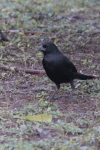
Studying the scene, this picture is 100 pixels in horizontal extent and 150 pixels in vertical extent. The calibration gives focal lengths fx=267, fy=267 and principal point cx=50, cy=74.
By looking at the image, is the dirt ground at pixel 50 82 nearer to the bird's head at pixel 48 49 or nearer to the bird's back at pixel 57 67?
the bird's back at pixel 57 67

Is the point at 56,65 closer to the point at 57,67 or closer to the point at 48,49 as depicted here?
the point at 57,67

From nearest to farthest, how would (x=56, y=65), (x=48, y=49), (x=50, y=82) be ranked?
(x=56, y=65) < (x=48, y=49) < (x=50, y=82)

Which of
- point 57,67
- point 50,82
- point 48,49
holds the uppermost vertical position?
point 48,49

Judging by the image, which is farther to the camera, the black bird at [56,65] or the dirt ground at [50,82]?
the black bird at [56,65]

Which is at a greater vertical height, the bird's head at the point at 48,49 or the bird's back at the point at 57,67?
the bird's head at the point at 48,49

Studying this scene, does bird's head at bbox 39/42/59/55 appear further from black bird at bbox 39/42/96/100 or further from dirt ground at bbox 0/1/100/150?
dirt ground at bbox 0/1/100/150

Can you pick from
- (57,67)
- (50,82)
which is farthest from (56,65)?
(50,82)

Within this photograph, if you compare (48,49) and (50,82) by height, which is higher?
(48,49)

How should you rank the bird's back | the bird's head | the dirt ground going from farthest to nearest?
1. the bird's head
2. the bird's back
3. the dirt ground

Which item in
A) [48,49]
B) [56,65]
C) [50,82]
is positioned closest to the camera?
[56,65]

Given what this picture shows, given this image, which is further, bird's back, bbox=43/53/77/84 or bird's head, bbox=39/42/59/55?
bird's head, bbox=39/42/59/55

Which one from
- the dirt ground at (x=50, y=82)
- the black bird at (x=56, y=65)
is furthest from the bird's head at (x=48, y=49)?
the dirt ground at (x=50, y=82)

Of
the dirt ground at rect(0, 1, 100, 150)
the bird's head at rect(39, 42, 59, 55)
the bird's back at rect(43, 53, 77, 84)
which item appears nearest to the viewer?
the dirt ground at rect(0, 1, 100, 150)

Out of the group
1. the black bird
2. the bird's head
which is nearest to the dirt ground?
the black bird
